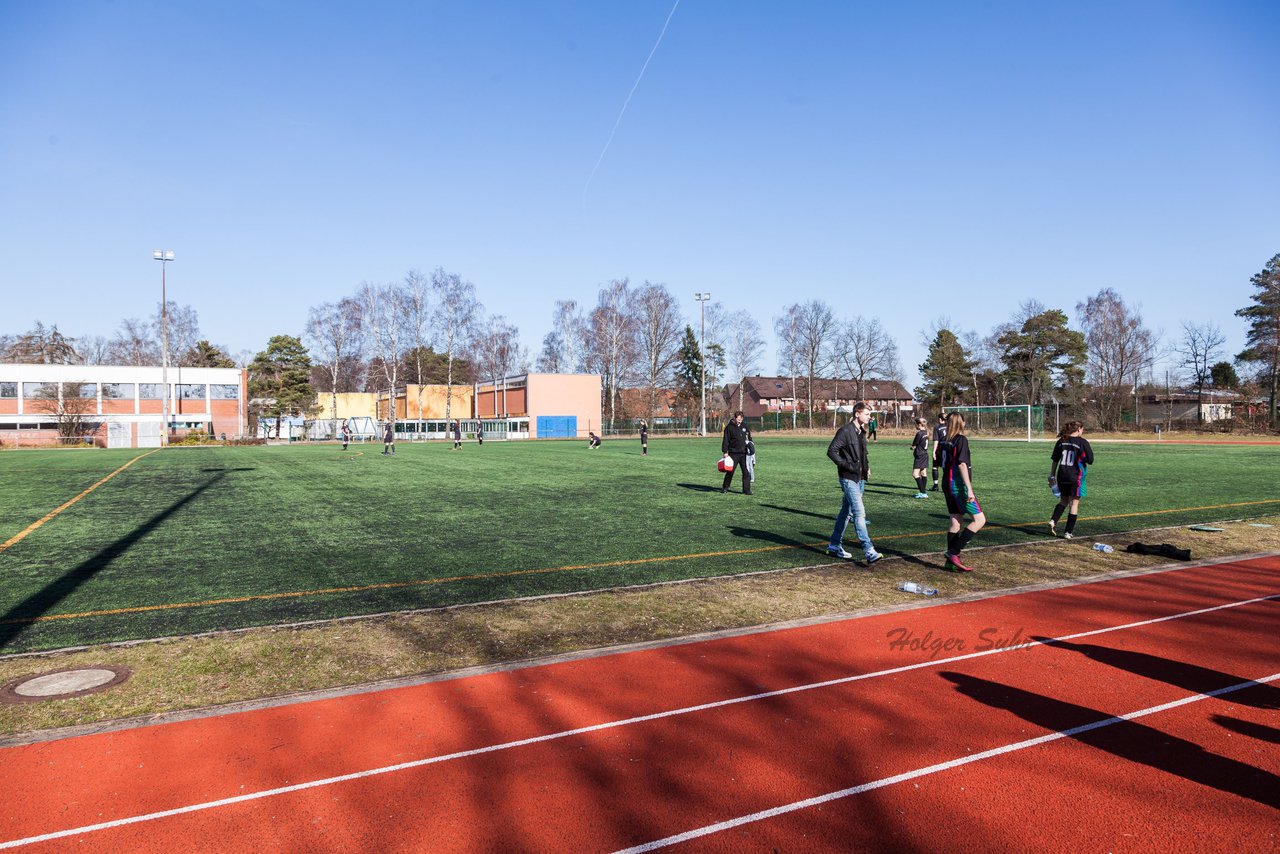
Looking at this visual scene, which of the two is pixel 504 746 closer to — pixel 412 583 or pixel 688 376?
pixel 412 583

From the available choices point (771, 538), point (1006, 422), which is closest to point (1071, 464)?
point (771, 538)

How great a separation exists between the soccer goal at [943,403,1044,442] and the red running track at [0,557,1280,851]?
52.4 m

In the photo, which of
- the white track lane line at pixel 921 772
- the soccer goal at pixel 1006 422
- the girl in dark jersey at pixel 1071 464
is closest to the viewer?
the white track lane line at pixel 921 772

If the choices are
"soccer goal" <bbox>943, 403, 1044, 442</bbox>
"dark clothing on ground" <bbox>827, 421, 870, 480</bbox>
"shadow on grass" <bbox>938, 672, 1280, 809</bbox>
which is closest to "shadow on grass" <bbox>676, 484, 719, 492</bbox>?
"dark clothing on ground" <bbox>827, 421, 870, 480</bbox>

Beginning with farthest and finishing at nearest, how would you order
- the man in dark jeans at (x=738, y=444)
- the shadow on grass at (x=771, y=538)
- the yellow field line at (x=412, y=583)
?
1. the man in dark jeans at (x=738, y=444)
2. the shadow on grass at (x=771, y=538)
3. the yellow field line at (x=412, y=583)

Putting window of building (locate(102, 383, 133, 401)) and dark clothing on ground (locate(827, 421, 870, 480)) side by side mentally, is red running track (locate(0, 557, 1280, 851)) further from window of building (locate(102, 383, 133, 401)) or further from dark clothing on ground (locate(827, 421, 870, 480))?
window of building (locate(102, 383, 133, 401))

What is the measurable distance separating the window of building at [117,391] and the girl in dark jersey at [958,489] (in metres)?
73.7

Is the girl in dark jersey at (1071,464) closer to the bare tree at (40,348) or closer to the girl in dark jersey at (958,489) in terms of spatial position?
the girl in dark jersey at (958,489)

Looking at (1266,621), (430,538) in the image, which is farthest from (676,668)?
(430,538)

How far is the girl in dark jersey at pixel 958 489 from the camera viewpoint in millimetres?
8914

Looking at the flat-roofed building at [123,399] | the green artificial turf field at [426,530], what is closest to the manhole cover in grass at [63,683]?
the green artificial turf field at [426,530]

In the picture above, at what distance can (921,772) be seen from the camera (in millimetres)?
4227

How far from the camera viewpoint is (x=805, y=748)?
453 centimetres

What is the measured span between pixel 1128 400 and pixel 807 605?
2799 inches
